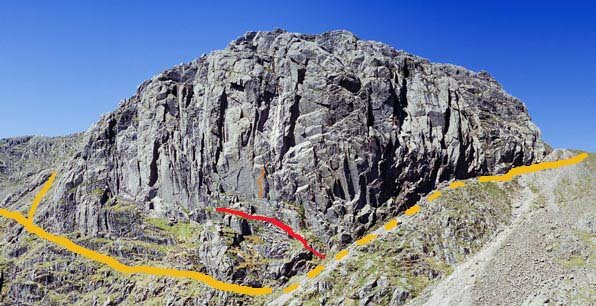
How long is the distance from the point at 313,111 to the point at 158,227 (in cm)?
6888

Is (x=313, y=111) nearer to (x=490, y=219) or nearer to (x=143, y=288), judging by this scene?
(x=490, y=219)

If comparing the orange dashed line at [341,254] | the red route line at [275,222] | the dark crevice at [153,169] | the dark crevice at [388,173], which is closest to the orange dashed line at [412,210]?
the dark crevice at [388,173]

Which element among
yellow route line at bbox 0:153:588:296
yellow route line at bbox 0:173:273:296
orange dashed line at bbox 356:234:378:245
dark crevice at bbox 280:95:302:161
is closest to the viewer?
yellow route line at bbox 0:153:588:296

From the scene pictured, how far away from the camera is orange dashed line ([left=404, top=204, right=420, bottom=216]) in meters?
160

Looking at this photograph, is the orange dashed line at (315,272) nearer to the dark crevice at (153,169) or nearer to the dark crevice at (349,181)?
the dark crevice at (349,181)

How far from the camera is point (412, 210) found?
162 meters

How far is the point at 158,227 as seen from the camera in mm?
174500

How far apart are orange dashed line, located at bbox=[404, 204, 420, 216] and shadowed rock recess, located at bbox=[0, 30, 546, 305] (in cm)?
195

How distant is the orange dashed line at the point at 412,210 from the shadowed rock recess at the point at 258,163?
1954mm

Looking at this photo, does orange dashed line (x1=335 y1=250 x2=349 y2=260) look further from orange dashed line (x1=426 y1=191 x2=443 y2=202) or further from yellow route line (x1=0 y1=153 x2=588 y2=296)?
orange dashed line (x1=426 y1=191 x2=443 y2=202)

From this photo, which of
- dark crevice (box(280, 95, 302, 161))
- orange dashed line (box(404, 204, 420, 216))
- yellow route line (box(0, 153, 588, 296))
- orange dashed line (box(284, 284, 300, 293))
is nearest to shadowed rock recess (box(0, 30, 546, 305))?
dark crevice (box(280, 95, 302, 161))

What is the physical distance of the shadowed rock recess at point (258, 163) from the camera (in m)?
159

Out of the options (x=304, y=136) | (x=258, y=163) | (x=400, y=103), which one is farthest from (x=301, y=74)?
(x=400, y=103)

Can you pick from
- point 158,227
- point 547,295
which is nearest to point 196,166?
point 158,227
